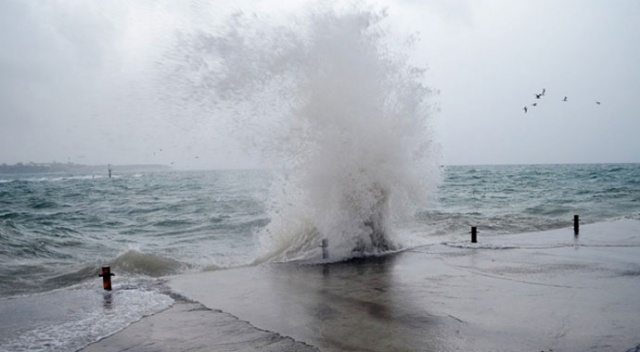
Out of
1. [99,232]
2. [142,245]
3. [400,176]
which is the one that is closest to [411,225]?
[400,176]

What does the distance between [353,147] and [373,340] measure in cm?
840

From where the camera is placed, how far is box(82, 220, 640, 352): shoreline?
20.4ft

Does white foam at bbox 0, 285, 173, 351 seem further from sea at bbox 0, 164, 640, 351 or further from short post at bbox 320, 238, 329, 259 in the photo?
short post at bbox 320, 238, 329, 259

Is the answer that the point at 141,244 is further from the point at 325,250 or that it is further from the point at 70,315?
the point at 70,315

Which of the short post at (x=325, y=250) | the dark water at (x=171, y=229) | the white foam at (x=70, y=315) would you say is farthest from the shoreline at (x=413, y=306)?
the dark water at (x=171, y=229)

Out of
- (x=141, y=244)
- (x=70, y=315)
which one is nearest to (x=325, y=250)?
(x=70, y=315)

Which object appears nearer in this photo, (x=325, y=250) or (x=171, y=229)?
(x=325, y=250)

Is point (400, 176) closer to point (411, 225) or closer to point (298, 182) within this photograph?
point (298, 182)

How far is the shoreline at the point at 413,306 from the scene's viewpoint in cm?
620

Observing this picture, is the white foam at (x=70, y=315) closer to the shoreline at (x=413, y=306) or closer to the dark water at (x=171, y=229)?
the shoreline at (x=413, y=306)

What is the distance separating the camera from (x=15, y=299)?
9617 millimetres

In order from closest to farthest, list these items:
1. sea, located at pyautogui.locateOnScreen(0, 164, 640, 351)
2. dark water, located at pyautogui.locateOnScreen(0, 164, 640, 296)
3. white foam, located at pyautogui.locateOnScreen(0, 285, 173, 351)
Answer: white foam, located at pyautogui.locateOnScreen(0, 285, 173, 351) → sea, located at pyautogui.locateOnScreen(0, 164, 640, 351) → dark water, located at pyautogui.locateOnScreen(0, 164, 640, 296)

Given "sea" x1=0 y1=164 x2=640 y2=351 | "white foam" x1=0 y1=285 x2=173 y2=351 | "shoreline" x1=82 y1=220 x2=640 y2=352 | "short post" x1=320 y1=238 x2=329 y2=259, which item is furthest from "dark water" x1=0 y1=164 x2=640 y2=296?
"shoreline" x1=82 y1=220 x2=640 y2=352

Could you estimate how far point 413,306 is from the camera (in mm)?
7844
